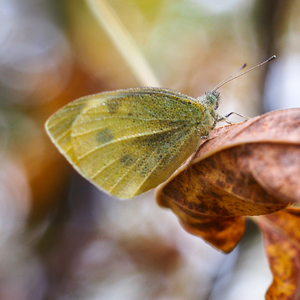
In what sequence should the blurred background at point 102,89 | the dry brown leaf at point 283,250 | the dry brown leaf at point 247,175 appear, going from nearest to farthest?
the dry brown leaf at point 247,175, the dry brown leaf at point 283,250, the blurred background at point 102,89

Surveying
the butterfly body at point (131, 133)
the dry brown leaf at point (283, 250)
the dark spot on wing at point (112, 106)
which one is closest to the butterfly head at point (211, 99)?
the butterfly body at point (131, 133)

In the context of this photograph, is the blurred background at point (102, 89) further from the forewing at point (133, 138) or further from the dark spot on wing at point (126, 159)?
the dark spot on wing at point (126, 159)

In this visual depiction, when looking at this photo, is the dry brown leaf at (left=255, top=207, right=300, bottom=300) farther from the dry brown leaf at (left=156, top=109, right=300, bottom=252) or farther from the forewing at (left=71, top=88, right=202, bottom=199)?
the forewing at (left=71, top=88, right=202, bottom=199)

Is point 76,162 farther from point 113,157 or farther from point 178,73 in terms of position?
point 178,73

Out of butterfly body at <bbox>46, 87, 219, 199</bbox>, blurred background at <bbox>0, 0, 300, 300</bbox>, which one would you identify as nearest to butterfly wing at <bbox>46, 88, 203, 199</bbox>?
butterfly body at <bbox>46, 87, 219, 199</bbox>

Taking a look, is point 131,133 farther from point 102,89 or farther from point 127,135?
point 102,89

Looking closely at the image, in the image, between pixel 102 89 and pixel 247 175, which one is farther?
pixel 102 89

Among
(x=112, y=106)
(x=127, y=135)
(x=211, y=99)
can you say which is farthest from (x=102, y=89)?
(x=211, y=99)
